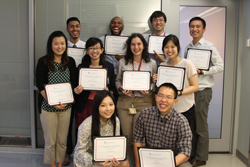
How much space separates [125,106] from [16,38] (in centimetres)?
221

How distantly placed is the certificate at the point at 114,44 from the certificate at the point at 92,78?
1.58 feet

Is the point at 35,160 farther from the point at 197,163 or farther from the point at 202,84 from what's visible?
the point at 202,84

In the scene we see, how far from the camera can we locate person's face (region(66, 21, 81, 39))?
3.12 metres

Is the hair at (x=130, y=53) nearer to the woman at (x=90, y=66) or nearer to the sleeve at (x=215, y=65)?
the woman at (x=90, y=66)

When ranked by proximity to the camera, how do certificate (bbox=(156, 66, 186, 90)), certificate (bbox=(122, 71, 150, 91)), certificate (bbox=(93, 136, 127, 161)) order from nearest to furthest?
1. certificate (bbox=(93, 136, 127, 161))
2. certificate (bbox=(156, 66, 186, 90))
3. certificate (bbox=(122, 71, 150, 91))

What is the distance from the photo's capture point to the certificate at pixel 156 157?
6.00ft

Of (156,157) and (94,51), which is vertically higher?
(94,51)

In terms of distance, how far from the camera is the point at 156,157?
1.85 m

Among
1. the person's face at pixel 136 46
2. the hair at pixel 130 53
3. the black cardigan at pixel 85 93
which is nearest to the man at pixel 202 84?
the hair at pixel 130 53

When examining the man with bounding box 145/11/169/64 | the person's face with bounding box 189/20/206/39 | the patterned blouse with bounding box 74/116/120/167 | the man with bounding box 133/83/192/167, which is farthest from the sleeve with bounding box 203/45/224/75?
the patterned blouse with bounding box 74/116/120/167

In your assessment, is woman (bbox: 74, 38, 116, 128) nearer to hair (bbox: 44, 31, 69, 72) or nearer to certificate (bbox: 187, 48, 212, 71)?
hair (bbox: 44, 31, 69, 72)

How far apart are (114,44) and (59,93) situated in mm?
1052

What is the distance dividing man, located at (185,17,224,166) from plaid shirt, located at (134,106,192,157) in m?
1.08

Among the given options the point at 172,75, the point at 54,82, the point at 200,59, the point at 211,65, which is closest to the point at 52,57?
the point at 54,82
